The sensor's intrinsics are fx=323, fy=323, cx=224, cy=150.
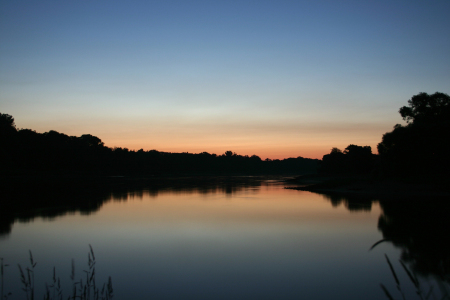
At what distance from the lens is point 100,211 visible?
21.9m

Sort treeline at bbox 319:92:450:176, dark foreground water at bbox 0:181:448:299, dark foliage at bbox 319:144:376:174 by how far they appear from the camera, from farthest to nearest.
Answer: dark foliage at bbox 319:144:376:174
treeline at bbox 319:92:450:176
dark foreground water at bbox 0:181:448:299

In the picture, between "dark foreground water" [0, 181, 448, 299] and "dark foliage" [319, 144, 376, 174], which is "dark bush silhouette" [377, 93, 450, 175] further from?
"dark foliage" [319, 144, 376, 174]

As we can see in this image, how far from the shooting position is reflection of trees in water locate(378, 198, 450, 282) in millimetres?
10000


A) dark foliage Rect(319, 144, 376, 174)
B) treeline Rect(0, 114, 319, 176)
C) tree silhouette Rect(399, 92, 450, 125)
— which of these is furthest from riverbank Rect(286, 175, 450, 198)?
treeline Rect(0, 114, 319, 176)

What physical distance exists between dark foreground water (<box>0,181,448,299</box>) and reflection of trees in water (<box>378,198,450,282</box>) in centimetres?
8

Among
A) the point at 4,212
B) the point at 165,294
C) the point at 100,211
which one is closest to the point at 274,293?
the point at 165,294

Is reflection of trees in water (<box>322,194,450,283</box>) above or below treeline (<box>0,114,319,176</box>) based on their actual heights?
below

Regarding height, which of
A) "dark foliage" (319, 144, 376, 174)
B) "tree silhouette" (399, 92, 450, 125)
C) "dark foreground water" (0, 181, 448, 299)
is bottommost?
"dark foreground water" (0, 181, 448, 299)

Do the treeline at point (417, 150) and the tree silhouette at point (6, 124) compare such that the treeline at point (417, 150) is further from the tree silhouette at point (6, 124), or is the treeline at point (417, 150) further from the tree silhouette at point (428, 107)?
the tree silhouette at point (6, 124)

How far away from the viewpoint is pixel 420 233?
46.4 ft

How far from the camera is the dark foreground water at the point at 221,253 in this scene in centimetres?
839

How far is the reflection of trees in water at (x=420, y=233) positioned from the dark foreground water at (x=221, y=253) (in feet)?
0.26

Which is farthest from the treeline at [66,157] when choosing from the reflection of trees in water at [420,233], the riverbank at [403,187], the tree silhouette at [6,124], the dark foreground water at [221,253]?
the reflection of trees in water at [420,233]

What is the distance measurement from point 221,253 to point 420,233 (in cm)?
901
